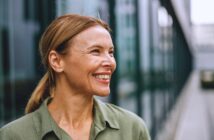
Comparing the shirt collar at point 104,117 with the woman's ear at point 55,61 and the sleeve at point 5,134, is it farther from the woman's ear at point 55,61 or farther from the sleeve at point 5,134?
the sleeve at point 5,134

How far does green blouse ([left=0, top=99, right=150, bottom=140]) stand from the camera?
1688mm

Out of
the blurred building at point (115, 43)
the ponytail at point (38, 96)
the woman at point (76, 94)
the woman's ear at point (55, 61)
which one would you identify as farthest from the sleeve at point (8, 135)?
the blurred building at point (115, 43)

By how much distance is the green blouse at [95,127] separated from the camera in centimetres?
169

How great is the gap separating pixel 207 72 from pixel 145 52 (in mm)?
24909

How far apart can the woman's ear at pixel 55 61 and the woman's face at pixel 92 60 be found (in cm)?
4

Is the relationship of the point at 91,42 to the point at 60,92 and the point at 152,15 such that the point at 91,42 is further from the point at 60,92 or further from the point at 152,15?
the point at 152,15

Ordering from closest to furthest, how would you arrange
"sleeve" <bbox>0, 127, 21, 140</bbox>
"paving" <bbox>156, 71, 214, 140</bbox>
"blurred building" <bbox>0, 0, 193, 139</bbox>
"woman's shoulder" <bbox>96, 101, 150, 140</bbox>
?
"sleeve" <bbox>0, 127, 21, 140</bbox>
"woman's shoulder" <bbox>96, 101, 150, 140</bbox>
"blurred building" <bbox>0, 0, 193, 139</bbox>
"paving" <bbox>156, 71, 214, 140</bbox>

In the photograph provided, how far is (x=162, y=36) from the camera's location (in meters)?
9.97

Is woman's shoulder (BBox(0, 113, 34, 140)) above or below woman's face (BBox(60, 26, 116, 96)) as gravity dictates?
below

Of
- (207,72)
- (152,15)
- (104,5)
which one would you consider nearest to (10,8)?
(104,5)

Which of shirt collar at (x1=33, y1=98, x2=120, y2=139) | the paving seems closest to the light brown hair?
shirt collar at (x1=33, y1=98, x2=120, y2=139)

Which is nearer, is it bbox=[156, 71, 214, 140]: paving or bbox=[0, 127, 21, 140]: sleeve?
bbox=[0, 127, 21, 140]: sleeve

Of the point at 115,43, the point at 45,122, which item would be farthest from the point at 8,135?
the point at 115,43

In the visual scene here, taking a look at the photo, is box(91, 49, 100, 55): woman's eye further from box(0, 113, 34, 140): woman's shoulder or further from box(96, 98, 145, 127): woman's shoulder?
box(0, 113, 34, 140): woman's shoulder
